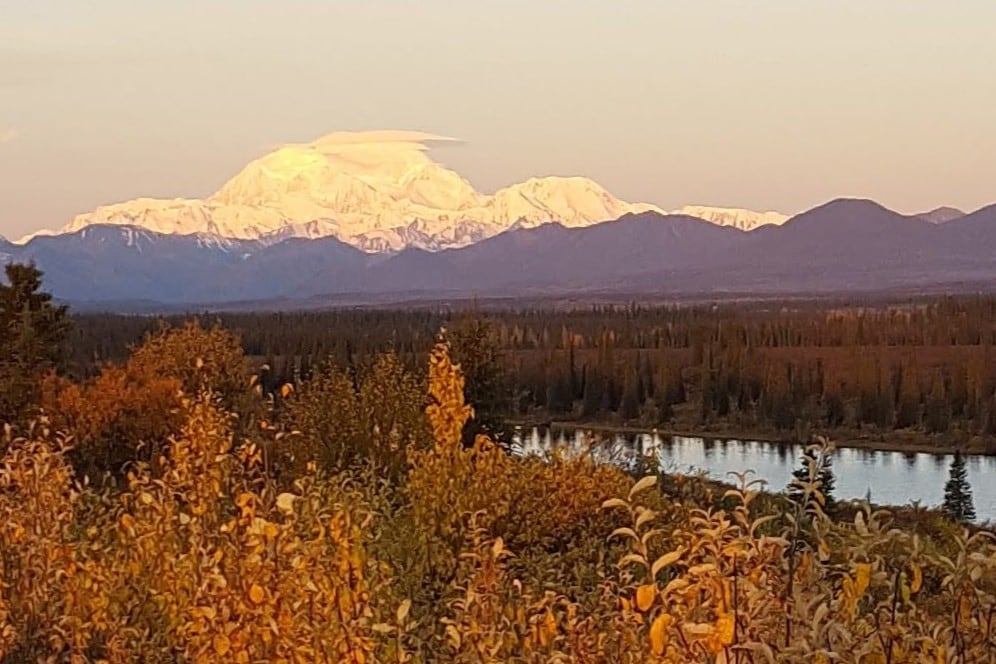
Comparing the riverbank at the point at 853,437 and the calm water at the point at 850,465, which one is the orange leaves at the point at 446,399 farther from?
the riverbank at the point at 853,437

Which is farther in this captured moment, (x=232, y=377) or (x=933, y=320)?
(x=933, y=320)

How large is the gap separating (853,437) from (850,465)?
10.8 meters

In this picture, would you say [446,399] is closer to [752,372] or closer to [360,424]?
[360,424]

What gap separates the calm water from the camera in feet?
120

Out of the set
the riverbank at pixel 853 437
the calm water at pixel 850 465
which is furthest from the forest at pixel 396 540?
the riverbank at pixel 853 437

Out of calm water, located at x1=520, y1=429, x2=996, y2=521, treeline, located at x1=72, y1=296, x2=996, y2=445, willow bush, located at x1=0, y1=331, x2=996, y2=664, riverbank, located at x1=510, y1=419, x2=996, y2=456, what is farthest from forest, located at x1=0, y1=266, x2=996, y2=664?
riverbank, located at x1=510, y1=419, x2=996, y2=456

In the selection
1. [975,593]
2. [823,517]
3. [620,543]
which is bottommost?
[620,543]

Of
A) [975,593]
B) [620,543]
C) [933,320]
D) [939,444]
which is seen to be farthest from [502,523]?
[933,320]

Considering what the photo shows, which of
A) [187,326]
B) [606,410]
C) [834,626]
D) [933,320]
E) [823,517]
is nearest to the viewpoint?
[834,626]

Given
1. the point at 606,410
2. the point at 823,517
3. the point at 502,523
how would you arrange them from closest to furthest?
1. the point at 823,517
2. the point at 502,523
3. the point at 606,410

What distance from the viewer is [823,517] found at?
3625 millimetres

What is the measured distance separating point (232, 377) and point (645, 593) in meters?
21.5

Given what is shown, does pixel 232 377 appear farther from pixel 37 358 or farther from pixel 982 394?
pixel 982 394

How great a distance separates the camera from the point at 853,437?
5775 cm
